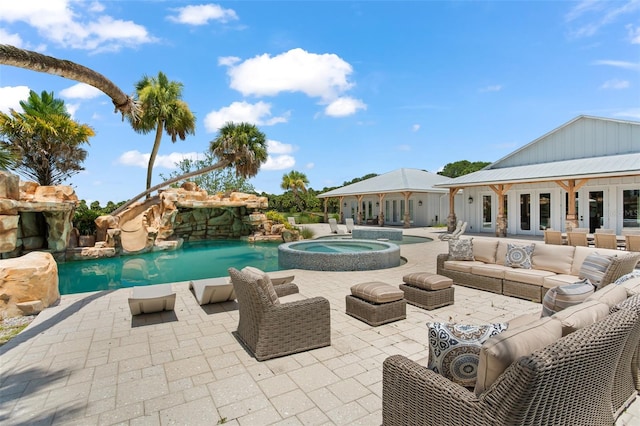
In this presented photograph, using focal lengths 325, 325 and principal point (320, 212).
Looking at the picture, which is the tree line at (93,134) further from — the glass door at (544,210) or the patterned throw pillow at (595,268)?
the glass door at (544,210)

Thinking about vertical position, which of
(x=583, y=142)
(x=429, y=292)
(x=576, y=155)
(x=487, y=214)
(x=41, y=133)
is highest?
(x=41, y=133)

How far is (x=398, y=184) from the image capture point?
76.9ft

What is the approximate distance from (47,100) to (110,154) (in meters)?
5.21

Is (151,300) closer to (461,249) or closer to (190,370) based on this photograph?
(190,370)

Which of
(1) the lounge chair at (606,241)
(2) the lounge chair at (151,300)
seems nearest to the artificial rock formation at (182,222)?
(2) the lounge chair at (151,300)

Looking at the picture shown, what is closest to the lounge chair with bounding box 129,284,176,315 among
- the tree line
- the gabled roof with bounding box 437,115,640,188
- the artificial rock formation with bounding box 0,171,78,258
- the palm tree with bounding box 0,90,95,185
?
the artificial rock formation with bounding box 0,171,78,258

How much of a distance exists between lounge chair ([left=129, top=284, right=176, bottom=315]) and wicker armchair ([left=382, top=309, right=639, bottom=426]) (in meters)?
3.76

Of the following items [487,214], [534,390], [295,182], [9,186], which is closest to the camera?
[534,390]

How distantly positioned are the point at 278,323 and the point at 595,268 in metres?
4.43

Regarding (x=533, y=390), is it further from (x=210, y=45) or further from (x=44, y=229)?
(x=44, y=229)

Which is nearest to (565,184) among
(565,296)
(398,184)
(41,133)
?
(398,184)

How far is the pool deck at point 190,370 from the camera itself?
8.53 feet

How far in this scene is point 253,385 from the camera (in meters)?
→ 3.00

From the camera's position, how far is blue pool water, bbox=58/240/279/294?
9898 millimetres
